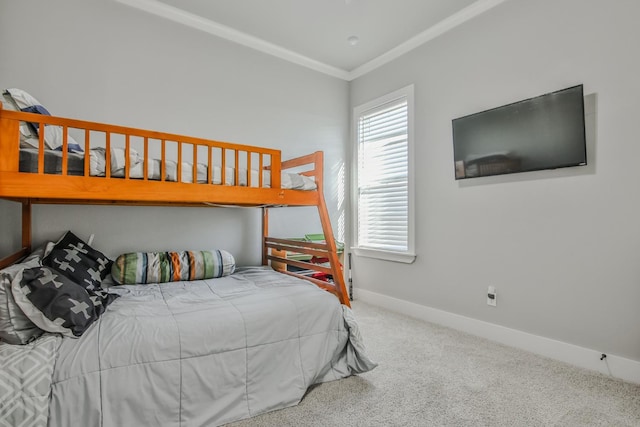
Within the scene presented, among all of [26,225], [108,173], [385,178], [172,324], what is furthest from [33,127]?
[385,178]

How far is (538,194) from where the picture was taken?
2260mm

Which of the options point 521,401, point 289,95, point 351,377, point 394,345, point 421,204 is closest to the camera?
point 521,401

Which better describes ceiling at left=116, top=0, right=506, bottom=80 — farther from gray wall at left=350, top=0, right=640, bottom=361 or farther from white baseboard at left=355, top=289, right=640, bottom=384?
white baseboard at left=355, top=289, right=640, bottom=384

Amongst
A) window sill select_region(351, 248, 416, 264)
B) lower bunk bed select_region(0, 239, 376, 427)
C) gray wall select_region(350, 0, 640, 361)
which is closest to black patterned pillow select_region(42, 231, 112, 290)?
lower bunk bed select_region(0, 239, 376, 427)

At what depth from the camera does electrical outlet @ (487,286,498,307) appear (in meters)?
2.50

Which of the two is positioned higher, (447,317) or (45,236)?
(45,236)

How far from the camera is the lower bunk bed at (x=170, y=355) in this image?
121cm

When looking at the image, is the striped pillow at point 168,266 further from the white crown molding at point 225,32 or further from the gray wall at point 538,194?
the white crown molding at point 225,32

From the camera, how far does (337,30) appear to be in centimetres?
294

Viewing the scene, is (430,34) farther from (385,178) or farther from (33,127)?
(33,127)

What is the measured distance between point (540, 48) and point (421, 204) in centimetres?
142

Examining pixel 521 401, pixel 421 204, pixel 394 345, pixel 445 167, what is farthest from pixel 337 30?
pixel 521 401

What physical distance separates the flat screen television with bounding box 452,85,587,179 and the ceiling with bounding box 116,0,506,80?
0.89 m

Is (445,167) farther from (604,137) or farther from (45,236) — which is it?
(45,236)
